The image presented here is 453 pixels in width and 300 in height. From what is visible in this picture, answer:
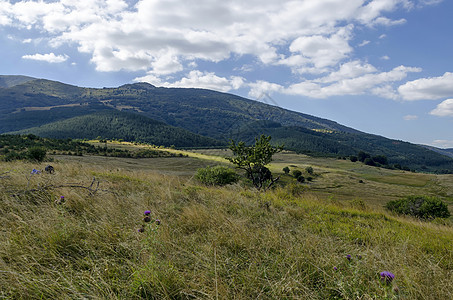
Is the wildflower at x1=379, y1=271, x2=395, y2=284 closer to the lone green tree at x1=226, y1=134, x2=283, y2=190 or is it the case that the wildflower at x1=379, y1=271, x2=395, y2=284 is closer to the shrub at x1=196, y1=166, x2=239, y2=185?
the lone green tree at x1=226, y1=134, x2=283, y2=190

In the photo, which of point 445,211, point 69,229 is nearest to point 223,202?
point 69,229

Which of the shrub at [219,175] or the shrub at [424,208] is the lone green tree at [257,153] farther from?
the shrub at [424,208]

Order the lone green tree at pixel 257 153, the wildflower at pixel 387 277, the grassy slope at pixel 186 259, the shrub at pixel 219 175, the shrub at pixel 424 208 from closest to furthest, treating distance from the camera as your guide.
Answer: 1. the wildflower at pixel 387 277
2. the grassy slope at pixel 186 259
3. the lone green tree at pixel 257 153
4. the shrub at pixel 219 175
5. the shrub at pixel 424 208

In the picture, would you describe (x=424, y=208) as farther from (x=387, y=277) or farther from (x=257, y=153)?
(x=387, y=277)

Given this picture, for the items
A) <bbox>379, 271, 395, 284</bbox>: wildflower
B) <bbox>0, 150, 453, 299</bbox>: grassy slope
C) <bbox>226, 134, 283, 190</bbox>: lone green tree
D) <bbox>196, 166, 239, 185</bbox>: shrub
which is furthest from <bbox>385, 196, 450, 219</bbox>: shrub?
<bbox>379, 271, 395, 284</bbox>: wildflower

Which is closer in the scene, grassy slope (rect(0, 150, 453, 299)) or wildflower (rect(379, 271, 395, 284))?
wildflower (rect(379, 271, 395, 284))

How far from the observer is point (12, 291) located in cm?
231

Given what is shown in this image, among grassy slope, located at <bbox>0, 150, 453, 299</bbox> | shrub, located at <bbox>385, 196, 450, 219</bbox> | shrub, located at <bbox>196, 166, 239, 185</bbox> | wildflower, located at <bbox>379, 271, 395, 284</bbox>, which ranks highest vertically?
wildflower, located at <bbox>379, 271, 395, 284</bbox>

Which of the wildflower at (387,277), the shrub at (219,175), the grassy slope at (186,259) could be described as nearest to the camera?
the wildflower at (387,277)

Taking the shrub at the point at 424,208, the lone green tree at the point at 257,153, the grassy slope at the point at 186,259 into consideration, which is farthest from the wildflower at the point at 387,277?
the shrub at the point at 424,208

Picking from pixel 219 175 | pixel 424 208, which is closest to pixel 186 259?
pixel 219 175

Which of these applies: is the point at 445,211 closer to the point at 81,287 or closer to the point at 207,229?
the point at 207,229

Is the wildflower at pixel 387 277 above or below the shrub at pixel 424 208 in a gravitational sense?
above

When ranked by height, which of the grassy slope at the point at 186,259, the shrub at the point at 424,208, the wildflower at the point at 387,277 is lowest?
the shrub at the point at 424,208
